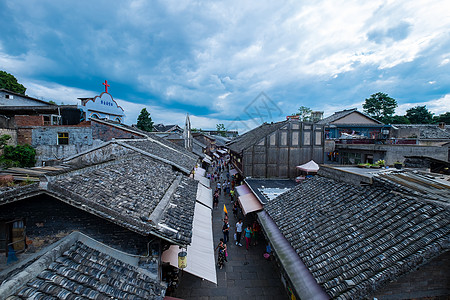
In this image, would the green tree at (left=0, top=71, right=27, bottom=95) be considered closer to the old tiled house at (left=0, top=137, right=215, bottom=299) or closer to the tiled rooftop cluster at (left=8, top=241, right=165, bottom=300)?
the old tiled house at (left=0, top=137, right=215, bottom=299)

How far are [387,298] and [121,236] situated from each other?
20.9ft

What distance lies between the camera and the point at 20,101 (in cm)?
2492

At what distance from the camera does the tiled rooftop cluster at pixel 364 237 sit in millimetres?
3779

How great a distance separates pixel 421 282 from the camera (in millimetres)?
4102

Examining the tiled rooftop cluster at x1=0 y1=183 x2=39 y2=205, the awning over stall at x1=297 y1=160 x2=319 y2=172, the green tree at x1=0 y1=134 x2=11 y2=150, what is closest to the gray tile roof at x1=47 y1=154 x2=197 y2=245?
the tiled rooftop cluster at x1=0 y1=183 x2=39 y2=205

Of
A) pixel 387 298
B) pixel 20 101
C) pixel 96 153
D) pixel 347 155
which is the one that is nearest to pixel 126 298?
pixel 387 298

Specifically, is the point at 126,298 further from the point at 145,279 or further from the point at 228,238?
the point at 228,238

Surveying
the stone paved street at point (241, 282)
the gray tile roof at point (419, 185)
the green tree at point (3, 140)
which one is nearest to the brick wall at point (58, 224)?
the stone paved street at point (241, 282)

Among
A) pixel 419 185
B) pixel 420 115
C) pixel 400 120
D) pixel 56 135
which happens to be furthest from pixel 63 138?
pixel 420 115

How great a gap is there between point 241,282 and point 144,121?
146ft

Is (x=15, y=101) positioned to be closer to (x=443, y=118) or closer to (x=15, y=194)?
(x=15, y=194)

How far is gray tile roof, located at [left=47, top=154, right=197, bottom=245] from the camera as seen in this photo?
175 inches

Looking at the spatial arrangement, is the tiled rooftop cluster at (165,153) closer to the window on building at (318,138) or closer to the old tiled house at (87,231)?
the old tiled house at (87,231)

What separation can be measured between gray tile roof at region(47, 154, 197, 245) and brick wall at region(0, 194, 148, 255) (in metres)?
0.42
